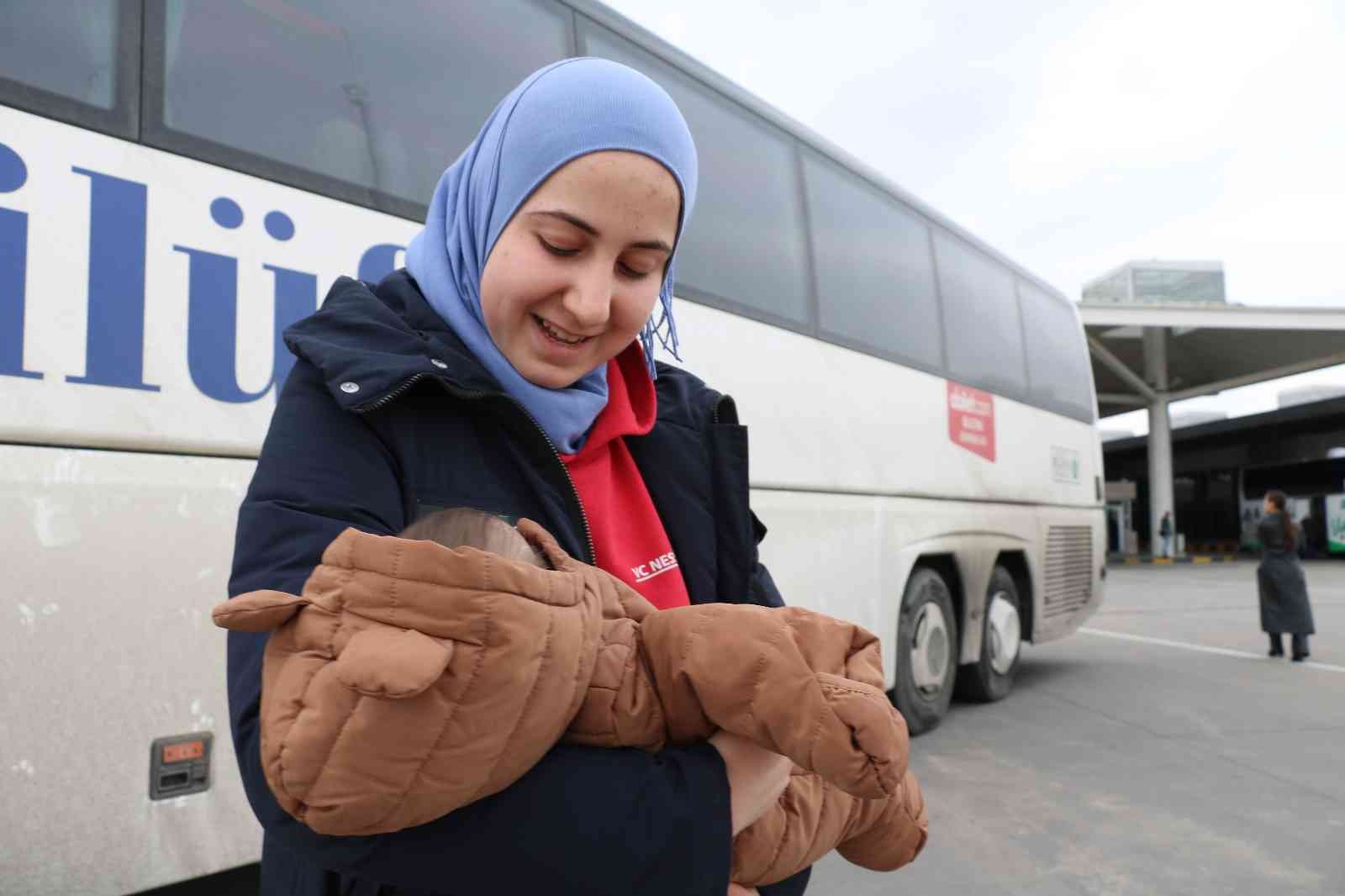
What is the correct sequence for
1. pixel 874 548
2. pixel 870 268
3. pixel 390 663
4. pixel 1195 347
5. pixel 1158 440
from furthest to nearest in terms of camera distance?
pixel 1158 440, pixel 1195 347, pixel 870 268, pixel 874 548, pixel 390 663

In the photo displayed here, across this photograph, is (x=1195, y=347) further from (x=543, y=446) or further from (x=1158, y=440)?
(x=543, y=446)

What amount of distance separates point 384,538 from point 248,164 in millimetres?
2174

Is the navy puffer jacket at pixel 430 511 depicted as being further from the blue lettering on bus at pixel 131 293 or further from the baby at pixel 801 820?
the blue lettering on bus at pixel 131 293

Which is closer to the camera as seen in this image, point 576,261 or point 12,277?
point 576,261

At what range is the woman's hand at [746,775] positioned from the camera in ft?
2.71

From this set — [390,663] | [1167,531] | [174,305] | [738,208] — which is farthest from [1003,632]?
[1167,531]

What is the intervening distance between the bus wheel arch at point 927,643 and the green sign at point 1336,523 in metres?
26.0

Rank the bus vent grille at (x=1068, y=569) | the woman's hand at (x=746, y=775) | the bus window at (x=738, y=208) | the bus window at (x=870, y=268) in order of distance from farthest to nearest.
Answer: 1. the bus vent grille at (x=1068, y=569)
2. the bus window at (x=870, y=268)
3. the bus window at (x=738, y=208)
4. the woman's hand at (x=746, y=775)

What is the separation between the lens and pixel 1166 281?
110 ft

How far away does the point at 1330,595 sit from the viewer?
14.3m

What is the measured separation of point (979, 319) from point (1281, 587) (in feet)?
14.4

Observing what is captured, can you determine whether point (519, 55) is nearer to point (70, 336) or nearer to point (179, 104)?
point (179, 104)

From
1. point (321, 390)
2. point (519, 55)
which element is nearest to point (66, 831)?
point (321, 390)

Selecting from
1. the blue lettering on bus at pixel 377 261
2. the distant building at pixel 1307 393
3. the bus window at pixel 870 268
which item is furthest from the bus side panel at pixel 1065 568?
the distant building at pixel 1307 393
